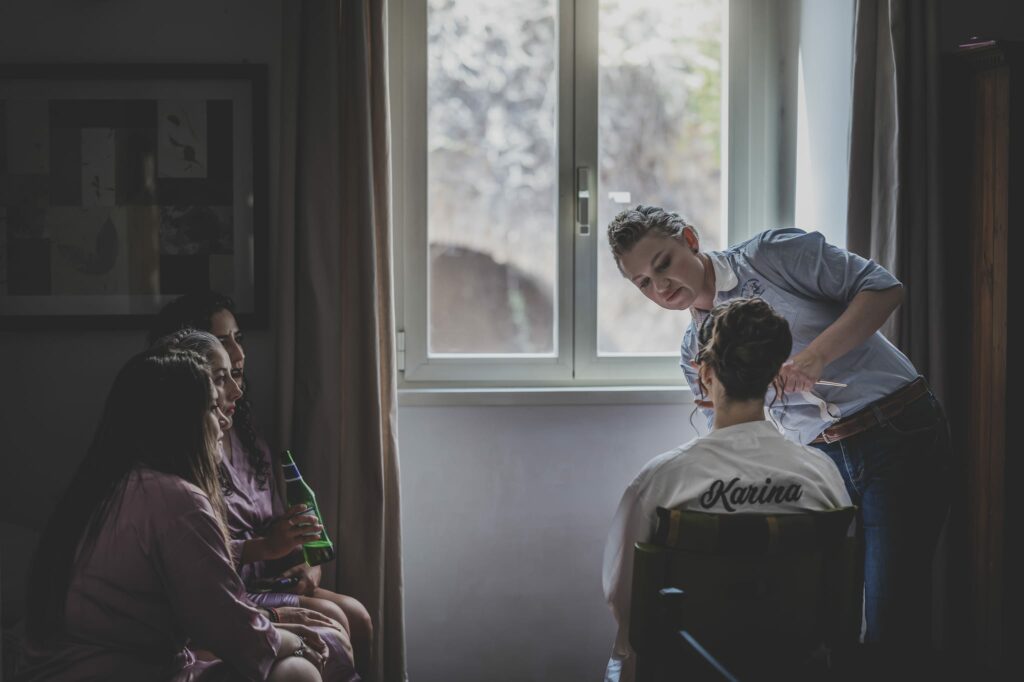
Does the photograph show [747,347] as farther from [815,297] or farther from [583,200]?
[583,200]

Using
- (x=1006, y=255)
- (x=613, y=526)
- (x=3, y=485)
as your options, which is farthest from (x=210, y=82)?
Result: (x=1006, y=255)

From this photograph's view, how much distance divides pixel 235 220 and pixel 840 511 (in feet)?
5.52

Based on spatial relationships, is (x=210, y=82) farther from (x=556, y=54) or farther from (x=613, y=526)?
(x=613, y=526)

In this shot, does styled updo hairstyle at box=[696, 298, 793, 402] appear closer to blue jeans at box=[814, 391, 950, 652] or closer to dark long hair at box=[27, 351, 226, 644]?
blue jeans at box=[814, 391, 950, 652]

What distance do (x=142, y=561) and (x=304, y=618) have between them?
1.76 ft

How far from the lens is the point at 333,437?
6.97ft

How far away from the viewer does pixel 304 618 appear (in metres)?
1.70

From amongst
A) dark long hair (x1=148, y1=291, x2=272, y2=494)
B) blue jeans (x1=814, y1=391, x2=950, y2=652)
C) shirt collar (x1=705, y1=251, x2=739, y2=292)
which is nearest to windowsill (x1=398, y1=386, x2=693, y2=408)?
dark long hair (x1=148, y1=291, x2=272, y2=494)

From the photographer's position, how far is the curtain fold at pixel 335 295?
212 centimetres

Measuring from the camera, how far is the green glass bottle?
182 cm

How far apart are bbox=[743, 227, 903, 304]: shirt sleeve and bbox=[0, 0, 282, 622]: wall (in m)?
1.34

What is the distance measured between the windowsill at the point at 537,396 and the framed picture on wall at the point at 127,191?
502 millimetres

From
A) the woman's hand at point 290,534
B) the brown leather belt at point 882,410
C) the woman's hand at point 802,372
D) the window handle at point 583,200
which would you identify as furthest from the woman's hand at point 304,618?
the window handle at point 583,200

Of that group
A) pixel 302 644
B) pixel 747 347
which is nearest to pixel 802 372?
pixel 747 347
